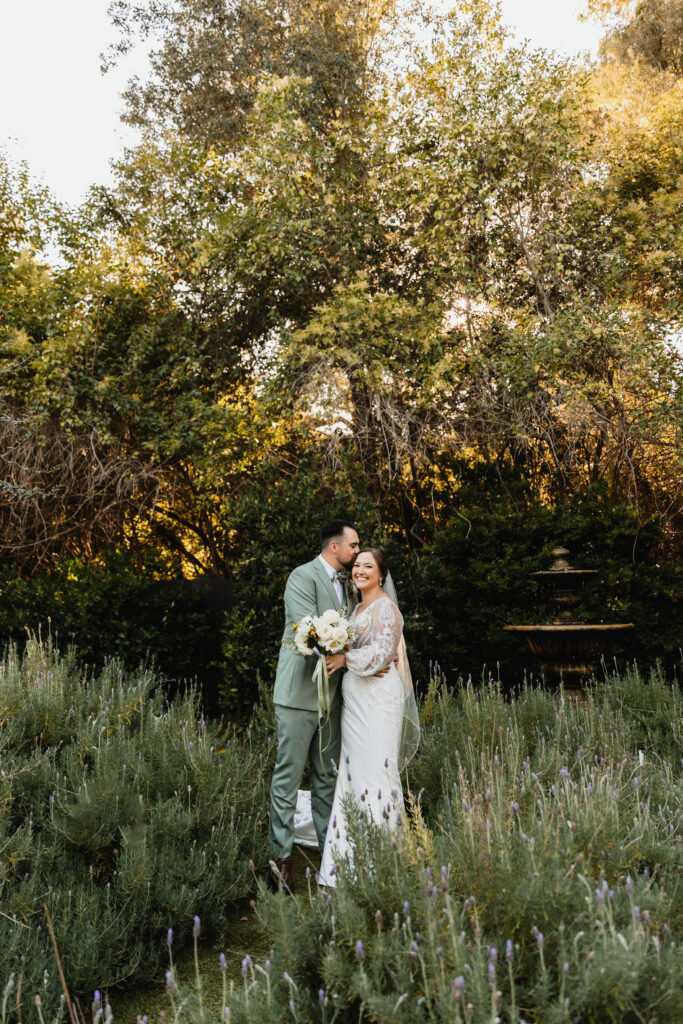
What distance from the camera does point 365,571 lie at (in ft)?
14.3

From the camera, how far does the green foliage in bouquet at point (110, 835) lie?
3119 millimetres

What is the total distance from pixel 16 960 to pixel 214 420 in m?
7.17

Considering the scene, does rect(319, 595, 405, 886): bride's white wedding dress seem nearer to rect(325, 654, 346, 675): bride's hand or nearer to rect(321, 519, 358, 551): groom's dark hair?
rect(325, 654, 346, 675): bride's hand

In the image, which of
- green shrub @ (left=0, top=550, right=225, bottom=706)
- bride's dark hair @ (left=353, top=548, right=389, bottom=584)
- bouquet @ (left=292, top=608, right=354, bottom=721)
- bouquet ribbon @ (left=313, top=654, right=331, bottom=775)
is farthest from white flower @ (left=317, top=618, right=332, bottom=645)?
green shrub @ (left=0, top=550, right=225, bottom=706)

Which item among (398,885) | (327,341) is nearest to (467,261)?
(327,341)

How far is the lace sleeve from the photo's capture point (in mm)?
4180

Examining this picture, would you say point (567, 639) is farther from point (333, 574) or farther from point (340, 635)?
point (340, 635)

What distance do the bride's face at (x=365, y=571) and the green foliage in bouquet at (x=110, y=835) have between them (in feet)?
4.35

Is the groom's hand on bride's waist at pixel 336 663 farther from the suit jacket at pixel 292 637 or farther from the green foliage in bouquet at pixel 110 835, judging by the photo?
the green foliage in bouquet at pixel 110 835

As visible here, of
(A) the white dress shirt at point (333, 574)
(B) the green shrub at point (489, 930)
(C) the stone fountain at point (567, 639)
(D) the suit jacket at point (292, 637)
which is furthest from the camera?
(C) the stone fountain at point (567, 639)

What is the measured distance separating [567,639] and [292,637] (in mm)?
3500

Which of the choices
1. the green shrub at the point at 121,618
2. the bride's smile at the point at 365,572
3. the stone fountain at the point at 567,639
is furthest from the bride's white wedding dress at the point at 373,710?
the green shrub at the point at 121,618

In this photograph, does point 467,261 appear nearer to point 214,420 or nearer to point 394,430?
point 394,430

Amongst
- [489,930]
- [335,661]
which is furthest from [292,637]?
[489,930]
